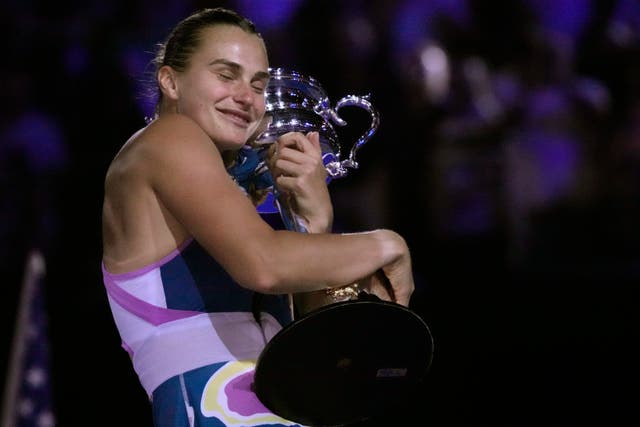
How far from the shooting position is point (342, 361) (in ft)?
5.61

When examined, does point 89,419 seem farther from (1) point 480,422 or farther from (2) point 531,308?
(2) point 531,308

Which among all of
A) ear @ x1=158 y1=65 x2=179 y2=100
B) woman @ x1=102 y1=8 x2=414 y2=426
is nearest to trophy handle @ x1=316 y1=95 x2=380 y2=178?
woman @ x1=102 y1=8 x2=414 y2=426

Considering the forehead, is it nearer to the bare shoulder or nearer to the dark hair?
the dark hair

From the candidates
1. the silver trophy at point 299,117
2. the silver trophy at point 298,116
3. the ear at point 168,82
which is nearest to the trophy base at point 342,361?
the silver trophy at point 299,117

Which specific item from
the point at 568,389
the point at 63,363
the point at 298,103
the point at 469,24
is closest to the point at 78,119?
the point at 63,363

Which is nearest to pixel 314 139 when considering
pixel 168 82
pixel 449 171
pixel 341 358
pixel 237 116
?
pixel 237 116

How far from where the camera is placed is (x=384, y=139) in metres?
4.41

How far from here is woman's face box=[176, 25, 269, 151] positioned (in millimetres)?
1817

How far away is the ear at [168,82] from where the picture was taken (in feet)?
6.11

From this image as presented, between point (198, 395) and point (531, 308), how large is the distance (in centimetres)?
249

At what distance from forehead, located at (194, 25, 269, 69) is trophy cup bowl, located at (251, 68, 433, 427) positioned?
0.54 ft

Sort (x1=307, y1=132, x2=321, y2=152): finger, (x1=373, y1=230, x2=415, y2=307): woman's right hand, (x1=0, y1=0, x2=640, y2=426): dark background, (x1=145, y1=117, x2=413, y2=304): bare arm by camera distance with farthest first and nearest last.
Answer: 1. (x1=0, y1=0, x2=640, y2=426): dark background
2. (x1=307, y1=132, x2=321, y2=152): finger
3. (x1=373, y1=230, x2=415, y2=307): woman's right hand
4. (x1=145, y1=117, x2=413, y2=304): bare arm

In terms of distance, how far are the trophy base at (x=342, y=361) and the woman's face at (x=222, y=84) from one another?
15.7 inches

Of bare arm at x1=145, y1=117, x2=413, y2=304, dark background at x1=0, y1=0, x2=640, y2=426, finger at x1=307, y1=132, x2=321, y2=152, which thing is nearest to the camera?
bare arm at x1=145, y1=117, x2=413, y2=304
